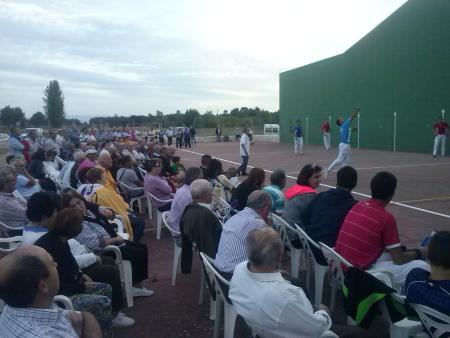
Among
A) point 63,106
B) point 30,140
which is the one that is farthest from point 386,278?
point 63,106

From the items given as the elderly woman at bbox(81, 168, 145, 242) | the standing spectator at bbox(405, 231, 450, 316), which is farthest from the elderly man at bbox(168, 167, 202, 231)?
the standing spectator at bbox(405, 231, 450, 316)

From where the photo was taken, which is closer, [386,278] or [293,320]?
→ [293,320]

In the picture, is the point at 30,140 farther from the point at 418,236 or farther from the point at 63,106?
the point at 63,106

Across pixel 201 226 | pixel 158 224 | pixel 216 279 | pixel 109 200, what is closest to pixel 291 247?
pixel 201 226

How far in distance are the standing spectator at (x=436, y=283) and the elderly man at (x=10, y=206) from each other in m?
4.30

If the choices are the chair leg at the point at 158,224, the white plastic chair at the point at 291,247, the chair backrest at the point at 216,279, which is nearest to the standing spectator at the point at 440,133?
the chair leg at the point at 158,224

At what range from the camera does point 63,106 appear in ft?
243

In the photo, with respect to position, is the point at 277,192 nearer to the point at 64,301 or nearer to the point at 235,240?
the point at 235,240

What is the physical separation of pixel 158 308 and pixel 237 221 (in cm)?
152

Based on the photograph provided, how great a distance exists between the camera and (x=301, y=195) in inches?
194

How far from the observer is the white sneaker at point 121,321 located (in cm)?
394

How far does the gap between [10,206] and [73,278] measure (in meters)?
2.36

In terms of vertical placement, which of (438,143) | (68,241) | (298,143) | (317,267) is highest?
(438,143)

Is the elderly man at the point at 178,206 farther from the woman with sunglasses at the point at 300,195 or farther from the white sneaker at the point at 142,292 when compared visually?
the woman with sunglasses at the point at 300,195
